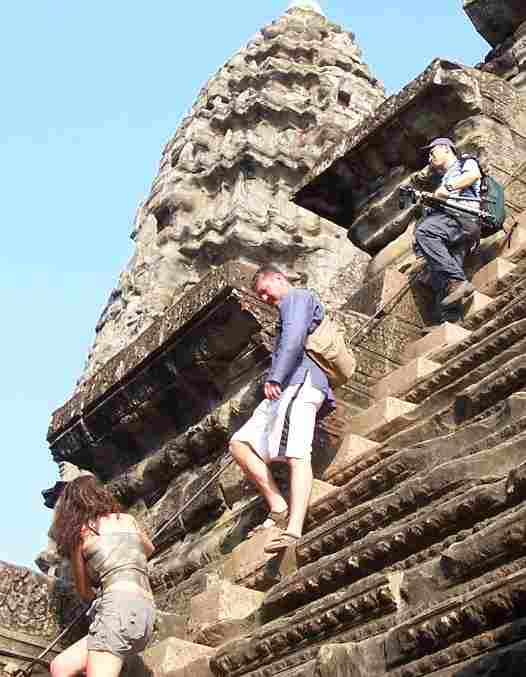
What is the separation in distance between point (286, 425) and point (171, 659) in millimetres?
1143

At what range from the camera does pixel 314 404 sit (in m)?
5.30

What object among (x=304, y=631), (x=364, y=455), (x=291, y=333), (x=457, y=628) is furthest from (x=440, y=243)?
(x=457, y=628)

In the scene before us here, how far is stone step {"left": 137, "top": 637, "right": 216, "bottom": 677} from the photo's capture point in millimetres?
4414

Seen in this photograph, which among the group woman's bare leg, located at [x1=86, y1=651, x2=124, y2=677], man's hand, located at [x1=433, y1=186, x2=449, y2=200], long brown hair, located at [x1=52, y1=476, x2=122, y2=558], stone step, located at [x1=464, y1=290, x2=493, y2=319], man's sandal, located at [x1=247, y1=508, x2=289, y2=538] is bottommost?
woman's bare leg, located at [x1=86, y1=651, x2=124, y2=677]

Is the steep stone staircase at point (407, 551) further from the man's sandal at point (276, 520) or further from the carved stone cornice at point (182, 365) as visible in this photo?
the carved stone cornice at point (182, 365)

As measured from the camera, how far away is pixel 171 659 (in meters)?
4.52

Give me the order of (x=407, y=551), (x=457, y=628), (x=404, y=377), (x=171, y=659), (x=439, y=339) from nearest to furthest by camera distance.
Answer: (x=457, y=628) < (x=407, y=551) < (x=171, y=659) < (x=404, y=377) < (x=439, y=339)

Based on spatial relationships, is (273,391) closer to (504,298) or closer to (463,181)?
(504,298)

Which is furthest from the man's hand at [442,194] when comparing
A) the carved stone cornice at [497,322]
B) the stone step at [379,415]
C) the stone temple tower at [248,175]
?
the stone temple tower at [248,175]

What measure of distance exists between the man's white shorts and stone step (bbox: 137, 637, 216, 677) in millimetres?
907

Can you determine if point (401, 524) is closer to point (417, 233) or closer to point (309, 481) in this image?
point (309, 481)

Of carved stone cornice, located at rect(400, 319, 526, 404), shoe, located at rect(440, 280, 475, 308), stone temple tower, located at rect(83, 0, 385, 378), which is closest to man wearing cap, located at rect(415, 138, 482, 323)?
shoe, located at rect(440, 280, 475, 308)

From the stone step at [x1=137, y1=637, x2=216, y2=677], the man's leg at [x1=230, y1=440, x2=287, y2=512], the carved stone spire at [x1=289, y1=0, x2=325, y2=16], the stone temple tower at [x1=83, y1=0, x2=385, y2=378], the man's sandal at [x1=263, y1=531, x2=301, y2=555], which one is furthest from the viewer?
the carved stone spire at [x1=289, y1=0, x2=325, y2=16]

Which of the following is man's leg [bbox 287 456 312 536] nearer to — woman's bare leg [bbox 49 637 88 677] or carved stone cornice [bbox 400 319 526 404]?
carved stone cornice [bbox 400 319 526 404]
